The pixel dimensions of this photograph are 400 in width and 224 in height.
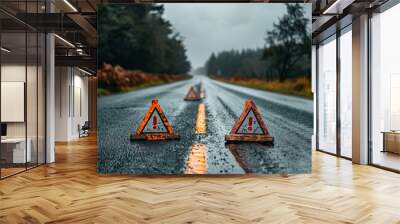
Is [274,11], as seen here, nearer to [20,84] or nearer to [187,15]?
[187,15]

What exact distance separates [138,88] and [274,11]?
2645mm

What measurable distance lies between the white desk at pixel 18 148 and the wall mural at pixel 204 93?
156 centimetres

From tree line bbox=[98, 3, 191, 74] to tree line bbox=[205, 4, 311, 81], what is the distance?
986 mm

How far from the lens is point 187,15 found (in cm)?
629

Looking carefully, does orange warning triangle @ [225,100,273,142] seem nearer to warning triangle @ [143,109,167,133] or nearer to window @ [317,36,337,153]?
warning triangle @ [143,109,167,133]

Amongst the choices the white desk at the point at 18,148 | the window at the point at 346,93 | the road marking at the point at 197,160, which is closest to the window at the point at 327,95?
the window at the point at 346,93

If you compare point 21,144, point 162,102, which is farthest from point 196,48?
point 21,144

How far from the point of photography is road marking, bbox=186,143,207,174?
6.00m

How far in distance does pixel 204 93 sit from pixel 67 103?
8619 millimetres

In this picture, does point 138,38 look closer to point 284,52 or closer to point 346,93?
point 284,52

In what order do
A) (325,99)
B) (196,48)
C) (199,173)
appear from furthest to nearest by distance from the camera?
1. (325,99)
2. (196,48)
3. (199,173)

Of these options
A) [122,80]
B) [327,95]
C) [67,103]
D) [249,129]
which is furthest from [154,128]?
[67,103]

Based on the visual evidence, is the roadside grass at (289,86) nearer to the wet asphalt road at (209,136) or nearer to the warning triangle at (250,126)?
the wet asphalt road at (209,136)

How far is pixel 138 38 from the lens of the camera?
638 centimetres
